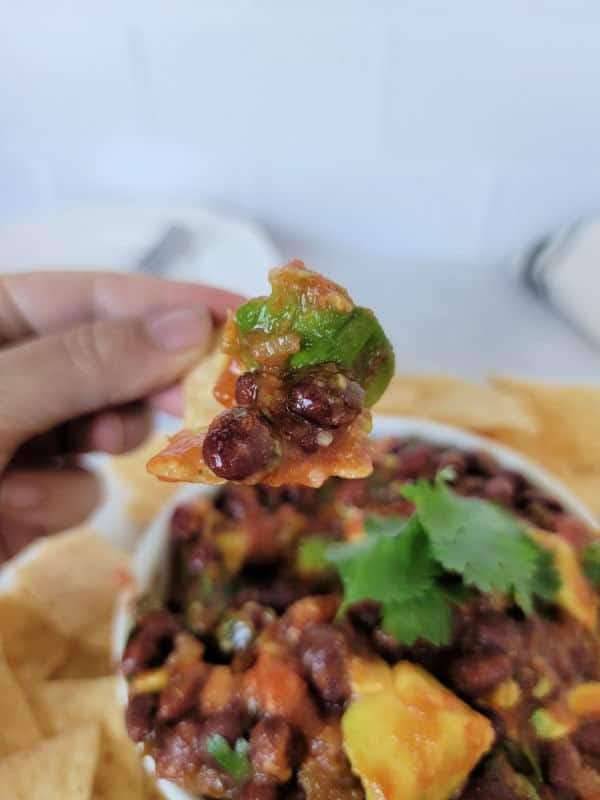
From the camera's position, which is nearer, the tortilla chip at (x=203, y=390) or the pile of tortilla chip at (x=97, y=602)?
the tortilla chip at (x=203, y=390)

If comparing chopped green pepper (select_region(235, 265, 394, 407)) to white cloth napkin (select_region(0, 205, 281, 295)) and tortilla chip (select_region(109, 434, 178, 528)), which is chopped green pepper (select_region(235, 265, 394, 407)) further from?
white cloth napkin (select_region(0, 205, 281, 295))

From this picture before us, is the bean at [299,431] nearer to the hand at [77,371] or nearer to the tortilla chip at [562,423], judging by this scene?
the hand at [77,371]

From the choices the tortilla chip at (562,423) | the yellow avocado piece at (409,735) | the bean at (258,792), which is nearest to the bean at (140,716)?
the bean at (258,792)

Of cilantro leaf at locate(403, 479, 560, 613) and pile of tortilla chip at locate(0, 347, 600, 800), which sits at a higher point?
cilantro leaf at locate(403, 479, 560, 613)

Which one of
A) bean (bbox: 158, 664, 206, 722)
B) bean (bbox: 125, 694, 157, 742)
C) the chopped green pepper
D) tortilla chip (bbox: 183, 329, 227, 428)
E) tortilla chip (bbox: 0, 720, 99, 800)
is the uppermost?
the chopped green pepper

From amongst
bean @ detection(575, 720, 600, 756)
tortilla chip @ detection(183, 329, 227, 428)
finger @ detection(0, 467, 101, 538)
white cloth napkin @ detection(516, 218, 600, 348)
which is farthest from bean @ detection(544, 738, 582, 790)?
white cloth napkin @ detection(516, 218, 600, 348)
